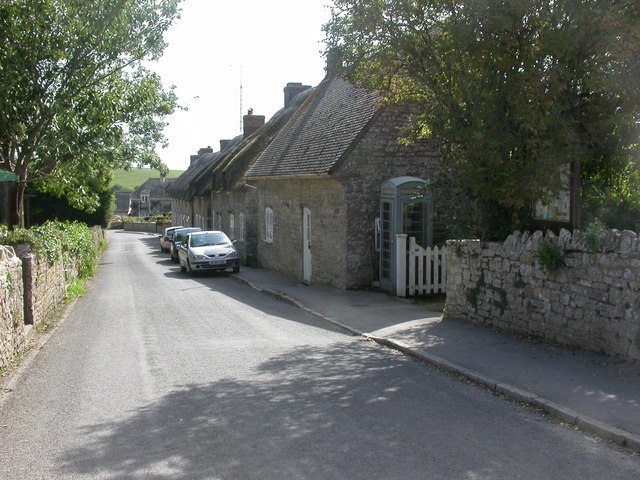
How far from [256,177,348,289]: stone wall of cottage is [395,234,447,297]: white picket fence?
2111mm

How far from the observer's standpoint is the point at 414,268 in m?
15.3

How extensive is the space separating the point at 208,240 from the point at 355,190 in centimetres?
1140

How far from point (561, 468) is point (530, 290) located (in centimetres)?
505

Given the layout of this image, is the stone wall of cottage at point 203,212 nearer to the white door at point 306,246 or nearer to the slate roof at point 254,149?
the slate roof at point 254,149

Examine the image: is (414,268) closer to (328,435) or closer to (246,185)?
(328,435)

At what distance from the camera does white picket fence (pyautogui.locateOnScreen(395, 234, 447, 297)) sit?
1524 cm

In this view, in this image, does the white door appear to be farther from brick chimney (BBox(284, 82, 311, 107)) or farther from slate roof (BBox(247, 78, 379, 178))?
brick chimney (BBox(284, 82, 311, 107))

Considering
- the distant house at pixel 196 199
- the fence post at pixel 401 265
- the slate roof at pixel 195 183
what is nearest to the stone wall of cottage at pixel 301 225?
the fence post at pixel 401 265

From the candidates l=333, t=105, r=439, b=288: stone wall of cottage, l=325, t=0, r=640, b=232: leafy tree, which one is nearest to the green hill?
l=333, t=105, r=439, b=288: stone wall of cottage

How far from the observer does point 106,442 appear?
590 centimetres

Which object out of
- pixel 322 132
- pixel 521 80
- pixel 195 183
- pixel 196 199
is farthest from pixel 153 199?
pixel 521 80

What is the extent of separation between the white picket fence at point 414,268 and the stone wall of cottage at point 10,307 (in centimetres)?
814

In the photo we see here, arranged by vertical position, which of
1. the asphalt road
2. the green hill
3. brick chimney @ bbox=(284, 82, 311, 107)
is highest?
the green hill

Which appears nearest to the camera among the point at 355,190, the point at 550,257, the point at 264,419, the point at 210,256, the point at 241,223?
the point at 264,419
